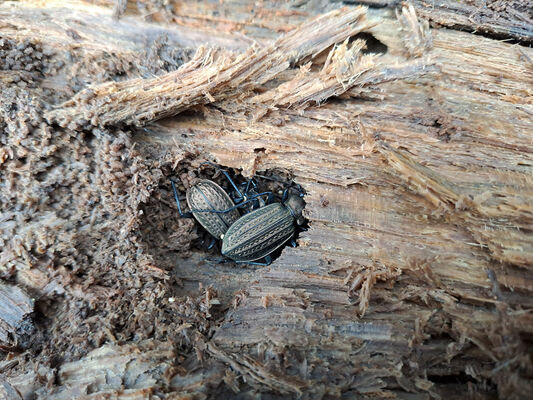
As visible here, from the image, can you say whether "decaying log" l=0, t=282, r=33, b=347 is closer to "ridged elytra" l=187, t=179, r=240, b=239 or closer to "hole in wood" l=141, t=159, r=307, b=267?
"hole in wood" l=141, t=159, r=307, b=267

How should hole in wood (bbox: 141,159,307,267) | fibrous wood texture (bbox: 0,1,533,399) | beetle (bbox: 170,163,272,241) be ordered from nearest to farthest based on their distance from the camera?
fibrous wood texture (bbox: 0,1,533,399) → hole in wood (bbox: 141,159,307,267) → beetle (bbox: 170,163,272,241)

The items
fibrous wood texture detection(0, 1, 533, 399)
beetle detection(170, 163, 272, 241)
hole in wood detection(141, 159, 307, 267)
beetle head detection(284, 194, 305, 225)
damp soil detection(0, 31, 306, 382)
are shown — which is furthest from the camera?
beetle head detection(284, 194, 305, 225)

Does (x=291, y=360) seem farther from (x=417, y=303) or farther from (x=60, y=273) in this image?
(x=60, y=273)

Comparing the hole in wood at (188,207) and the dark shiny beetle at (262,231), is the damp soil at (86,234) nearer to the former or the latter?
the hole in wood at (188,207)

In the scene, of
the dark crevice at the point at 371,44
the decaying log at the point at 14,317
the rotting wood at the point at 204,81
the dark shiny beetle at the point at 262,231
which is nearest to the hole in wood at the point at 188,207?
the dark shiny beetle at the point at 262,231

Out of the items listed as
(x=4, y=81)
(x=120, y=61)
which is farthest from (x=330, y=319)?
(x=4, y=81)

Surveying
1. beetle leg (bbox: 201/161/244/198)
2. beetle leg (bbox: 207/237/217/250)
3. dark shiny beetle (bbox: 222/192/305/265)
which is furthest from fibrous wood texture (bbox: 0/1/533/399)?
beetle leg (bbox: 207/237/217/250)

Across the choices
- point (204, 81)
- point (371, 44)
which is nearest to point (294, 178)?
point (204, 81)
